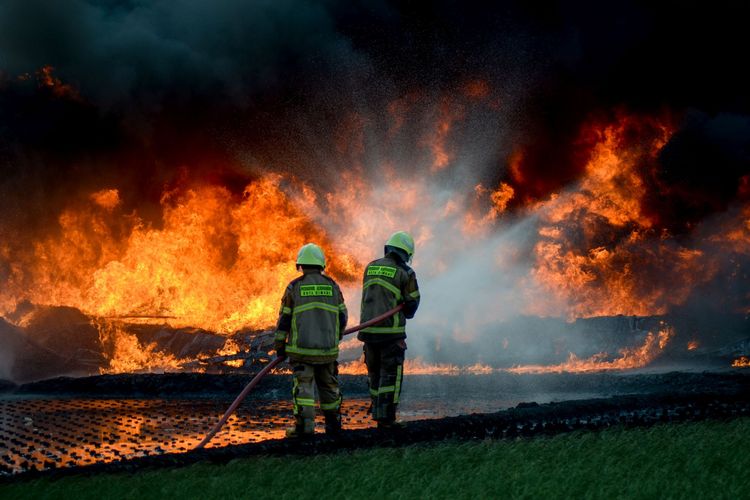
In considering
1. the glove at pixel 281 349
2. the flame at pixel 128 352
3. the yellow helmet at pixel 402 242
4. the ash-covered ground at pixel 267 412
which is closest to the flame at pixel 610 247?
the ash-covered ground at pixel 267 412

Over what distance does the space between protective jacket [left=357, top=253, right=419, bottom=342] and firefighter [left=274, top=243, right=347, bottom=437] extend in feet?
1.77

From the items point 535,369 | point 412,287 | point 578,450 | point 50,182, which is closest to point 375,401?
point 412,287

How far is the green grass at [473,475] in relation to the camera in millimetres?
5098

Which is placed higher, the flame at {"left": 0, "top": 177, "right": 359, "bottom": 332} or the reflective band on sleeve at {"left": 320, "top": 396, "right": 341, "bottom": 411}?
the flame at {"left": 0, "top": 177, "right": 359, "bottom": 332}

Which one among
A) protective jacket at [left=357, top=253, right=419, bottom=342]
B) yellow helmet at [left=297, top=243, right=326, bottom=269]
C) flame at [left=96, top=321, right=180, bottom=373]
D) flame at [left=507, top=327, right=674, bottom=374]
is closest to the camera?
yellow helmet at [left=297, top=243, right=326, bottom=269]

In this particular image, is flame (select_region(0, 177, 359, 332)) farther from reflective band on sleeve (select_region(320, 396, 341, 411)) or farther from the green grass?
the green grass

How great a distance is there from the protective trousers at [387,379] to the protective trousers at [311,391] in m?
0.51

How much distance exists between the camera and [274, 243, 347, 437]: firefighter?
24.9ft

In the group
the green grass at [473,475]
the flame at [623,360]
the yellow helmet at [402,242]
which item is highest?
the yellow helmet at [402,242]

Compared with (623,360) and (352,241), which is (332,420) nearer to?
(623,360)

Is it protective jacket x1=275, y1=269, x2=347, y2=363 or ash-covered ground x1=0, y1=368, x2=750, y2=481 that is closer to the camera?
ash-covered ground x1=0, y1=368, x2=750, y2=481

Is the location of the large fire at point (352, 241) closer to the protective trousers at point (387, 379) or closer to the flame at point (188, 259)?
the flame at point (188, 259)

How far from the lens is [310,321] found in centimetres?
765

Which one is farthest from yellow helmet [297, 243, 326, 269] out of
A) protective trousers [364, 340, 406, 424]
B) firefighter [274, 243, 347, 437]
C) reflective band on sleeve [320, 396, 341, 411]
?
reflective band on sleeve [320, 396, 341, 411]
